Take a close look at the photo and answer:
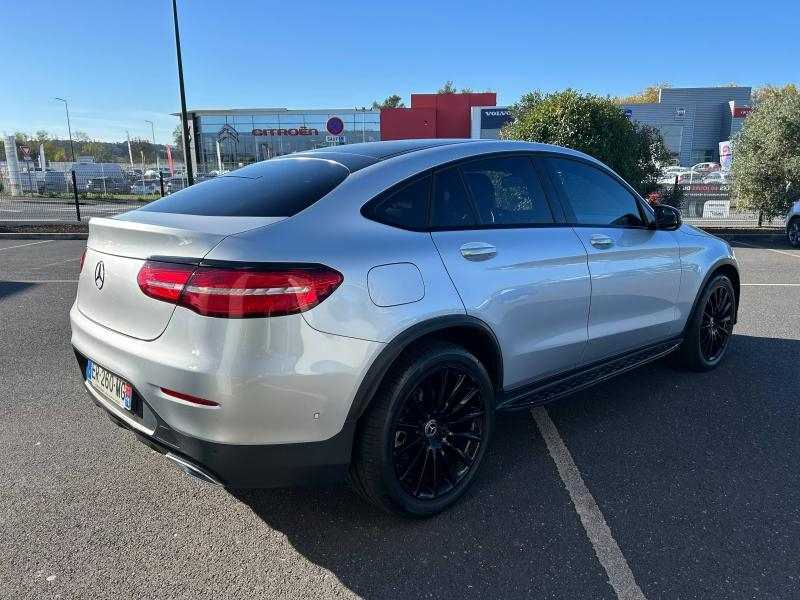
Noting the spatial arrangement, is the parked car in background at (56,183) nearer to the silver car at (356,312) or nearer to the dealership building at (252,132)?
the dealership building at (252,132)

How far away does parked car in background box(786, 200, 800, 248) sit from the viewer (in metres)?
12.6

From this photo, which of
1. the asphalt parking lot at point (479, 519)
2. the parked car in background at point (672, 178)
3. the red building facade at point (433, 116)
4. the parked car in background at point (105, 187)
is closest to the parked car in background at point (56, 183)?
the parked car in background at point (105, 187)

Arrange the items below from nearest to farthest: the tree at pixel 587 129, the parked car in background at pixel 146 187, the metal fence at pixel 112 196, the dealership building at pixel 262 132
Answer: the tree at pixel 587 129 → the metal fence at pixel 112 196 → the parked car in background at pixel 146 187 → the dealership building at pixel 262 132

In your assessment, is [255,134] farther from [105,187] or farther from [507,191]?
[507,191]

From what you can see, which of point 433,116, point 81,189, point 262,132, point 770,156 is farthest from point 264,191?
point 262,132

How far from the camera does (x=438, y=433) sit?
8.81 feet

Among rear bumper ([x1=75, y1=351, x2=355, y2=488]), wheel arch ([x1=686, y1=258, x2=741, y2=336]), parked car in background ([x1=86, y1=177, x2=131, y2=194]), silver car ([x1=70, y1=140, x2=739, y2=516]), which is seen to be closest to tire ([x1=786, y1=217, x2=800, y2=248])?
wheel arch ([x1=686, y1=258, x2=741, y2=336])

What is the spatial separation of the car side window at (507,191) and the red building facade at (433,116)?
117 feet

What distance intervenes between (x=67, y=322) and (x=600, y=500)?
18.4 ft

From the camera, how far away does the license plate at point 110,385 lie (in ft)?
7.91

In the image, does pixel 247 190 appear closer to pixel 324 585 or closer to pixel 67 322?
pixel 324 585

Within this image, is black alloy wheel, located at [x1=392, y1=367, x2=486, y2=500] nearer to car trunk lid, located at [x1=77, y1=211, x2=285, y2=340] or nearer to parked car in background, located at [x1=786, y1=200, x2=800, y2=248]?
car trunk lid, located at [x1=77, y1=211, x2=285, y2=340]

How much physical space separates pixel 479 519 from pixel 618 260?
1.85 metres

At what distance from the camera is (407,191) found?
106 inches
